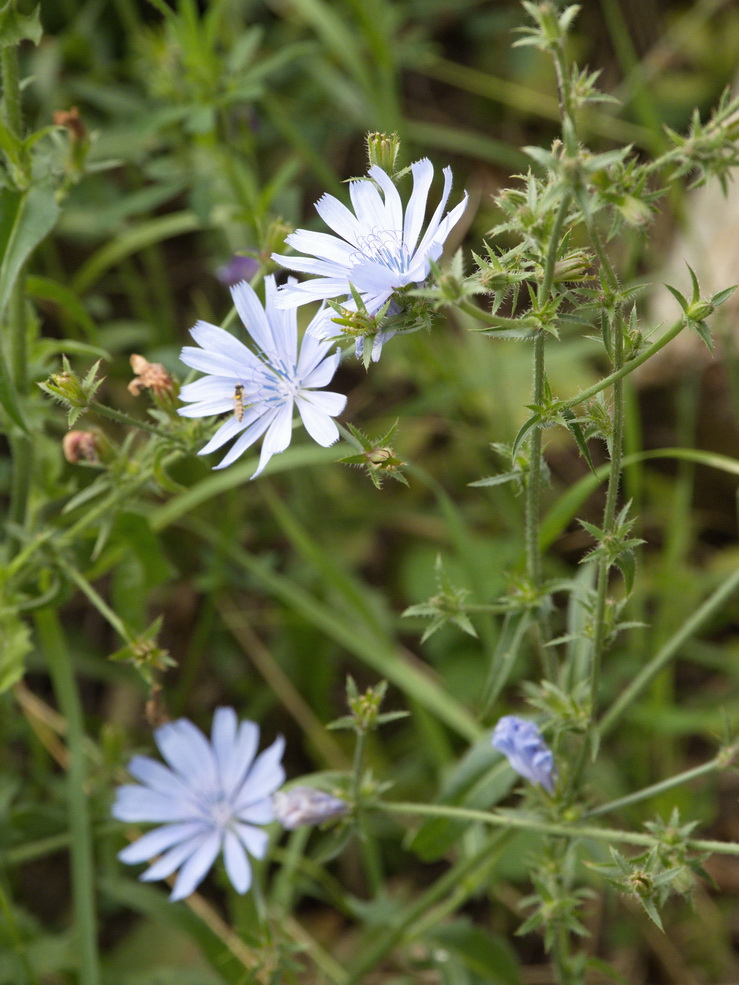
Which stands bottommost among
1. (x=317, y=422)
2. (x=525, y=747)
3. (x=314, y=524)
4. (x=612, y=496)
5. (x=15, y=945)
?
(x=15, y=945)

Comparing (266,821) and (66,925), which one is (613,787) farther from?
(66,925)

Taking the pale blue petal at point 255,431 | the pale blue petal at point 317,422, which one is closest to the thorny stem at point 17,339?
the pale blue petal at point 255,431

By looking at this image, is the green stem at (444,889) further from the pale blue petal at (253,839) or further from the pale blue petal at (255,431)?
the pale blue petal at (255,431)

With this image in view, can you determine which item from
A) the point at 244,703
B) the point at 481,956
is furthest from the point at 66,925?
the point at 481,956

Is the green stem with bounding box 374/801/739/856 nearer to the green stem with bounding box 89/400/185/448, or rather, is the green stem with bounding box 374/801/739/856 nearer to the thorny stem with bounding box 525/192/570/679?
the thorny stem with bounding box 525/192/570/679

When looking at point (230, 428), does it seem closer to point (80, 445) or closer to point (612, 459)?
point (80, 445)

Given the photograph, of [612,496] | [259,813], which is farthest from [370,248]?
[259,813]
